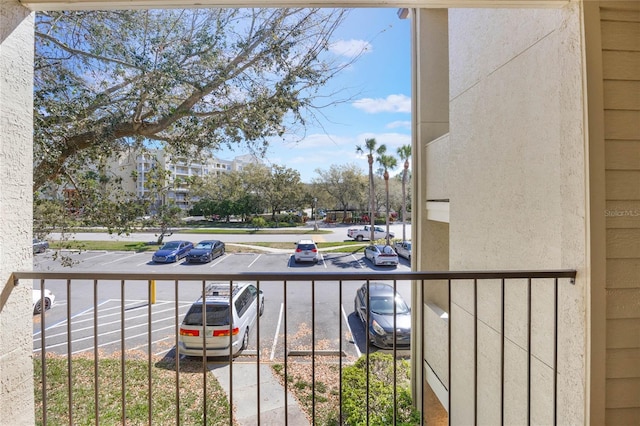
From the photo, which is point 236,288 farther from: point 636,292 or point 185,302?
point 636,292

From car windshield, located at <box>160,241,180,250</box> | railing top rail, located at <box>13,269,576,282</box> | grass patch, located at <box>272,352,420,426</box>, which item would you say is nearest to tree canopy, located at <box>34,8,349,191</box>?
car windshield, located at <box>160,241,180,250</box>

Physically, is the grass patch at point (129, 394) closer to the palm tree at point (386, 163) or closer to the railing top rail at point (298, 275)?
the railing top rail at point (298, 275)

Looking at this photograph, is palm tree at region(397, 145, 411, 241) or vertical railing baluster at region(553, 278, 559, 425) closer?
vertical railing baluster at region(553, 278, 559, 425)

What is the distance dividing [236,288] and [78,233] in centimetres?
197

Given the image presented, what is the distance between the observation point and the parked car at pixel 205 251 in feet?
9.76

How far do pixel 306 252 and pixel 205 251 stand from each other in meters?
1.16

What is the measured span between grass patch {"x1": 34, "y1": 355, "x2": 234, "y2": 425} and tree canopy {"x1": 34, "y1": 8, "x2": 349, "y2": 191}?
260cm

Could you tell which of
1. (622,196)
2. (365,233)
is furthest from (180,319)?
(622,196)

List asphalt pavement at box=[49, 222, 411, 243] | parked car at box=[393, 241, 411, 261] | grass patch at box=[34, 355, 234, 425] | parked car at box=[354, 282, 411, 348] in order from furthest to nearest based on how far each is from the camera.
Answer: parked car at box=[354, 282, 411, 348] < parked car at box=[393, 241, 411, 261] < grass patch at box=[34, 355, 234, 425] < asphalt pavement at box=[49, 222, 411, 243]

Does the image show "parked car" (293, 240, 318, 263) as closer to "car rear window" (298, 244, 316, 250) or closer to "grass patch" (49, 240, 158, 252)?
"car rear window" (298, 244, 316, 250)

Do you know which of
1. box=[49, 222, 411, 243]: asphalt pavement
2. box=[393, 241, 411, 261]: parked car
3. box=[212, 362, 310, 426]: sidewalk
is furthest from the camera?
box=[393, 241, 411, 261]: parked car

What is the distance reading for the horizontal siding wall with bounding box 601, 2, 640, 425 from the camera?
108 cm

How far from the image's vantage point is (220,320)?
136 inches

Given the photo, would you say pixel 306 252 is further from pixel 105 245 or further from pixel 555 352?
pixel 555 352
